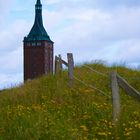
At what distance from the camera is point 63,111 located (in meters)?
12.8

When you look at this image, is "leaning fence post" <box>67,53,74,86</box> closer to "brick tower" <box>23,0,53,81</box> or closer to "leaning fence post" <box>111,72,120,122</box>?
"leaning fence post" <box>111,72,120,122</box>

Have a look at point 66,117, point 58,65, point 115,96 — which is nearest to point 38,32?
point 58,65

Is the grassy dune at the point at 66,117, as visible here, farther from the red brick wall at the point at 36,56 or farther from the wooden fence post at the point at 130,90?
the red brick wall at the point at 36,56

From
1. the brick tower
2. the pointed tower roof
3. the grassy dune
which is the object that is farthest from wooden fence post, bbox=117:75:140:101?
the pointed tower roof

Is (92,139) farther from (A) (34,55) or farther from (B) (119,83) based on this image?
(A) (34,55)

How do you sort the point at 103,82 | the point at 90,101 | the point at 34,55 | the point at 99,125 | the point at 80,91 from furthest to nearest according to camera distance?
the point at 34,55, the point at 103,82, the point at 80,91, the point at 90,101, the point at 99,125

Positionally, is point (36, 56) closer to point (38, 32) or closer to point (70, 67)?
point (38, 32)

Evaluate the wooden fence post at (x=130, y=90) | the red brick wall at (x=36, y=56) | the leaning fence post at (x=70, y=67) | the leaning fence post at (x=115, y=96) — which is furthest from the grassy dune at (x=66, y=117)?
the red brick wall at (x=36, y=56)

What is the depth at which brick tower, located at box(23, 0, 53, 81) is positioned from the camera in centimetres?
5538

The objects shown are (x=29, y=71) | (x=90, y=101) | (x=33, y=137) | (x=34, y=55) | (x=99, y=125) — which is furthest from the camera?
(x=34, y=55)

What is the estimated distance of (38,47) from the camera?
2469 inches

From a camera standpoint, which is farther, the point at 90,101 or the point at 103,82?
the point at 103,82

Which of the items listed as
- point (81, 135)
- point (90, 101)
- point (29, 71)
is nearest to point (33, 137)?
point (81, 135)

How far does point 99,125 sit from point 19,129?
1.66m
